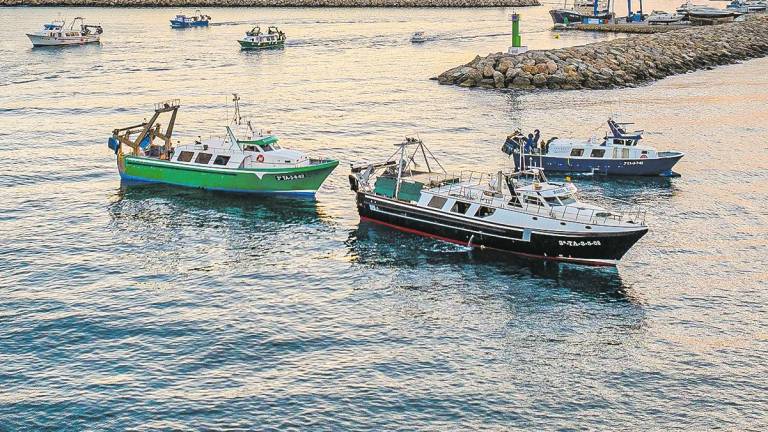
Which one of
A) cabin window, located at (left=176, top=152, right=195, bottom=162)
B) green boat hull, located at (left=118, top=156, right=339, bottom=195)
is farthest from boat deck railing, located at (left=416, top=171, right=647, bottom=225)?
cabin window, located at (left=176, top=152, right=195, bottom=162)

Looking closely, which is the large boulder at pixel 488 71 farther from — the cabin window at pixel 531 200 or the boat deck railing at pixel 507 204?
the cabin window at pixel 531 200

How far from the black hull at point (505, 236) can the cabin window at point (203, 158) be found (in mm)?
16933

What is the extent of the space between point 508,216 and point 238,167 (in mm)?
26054

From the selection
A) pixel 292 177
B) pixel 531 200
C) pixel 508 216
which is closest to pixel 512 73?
pixel 292 177

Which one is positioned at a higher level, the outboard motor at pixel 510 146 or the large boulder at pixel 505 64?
the large boulder at pixel 505 64

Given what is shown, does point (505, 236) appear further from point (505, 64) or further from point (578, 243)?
point (505, 64)

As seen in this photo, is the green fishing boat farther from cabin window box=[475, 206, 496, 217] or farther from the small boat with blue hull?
the small boat with blue hull

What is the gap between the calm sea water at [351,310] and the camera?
45812 millimetres

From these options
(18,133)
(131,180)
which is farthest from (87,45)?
(131,180)

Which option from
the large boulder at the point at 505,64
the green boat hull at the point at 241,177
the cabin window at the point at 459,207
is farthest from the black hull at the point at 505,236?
the large boulder at the point at 505,64

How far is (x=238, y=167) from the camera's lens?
8156cm

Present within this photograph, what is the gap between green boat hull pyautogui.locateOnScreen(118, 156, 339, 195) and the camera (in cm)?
8050

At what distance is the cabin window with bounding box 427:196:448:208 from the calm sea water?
3288 mm

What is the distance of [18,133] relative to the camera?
10669 centimetres
